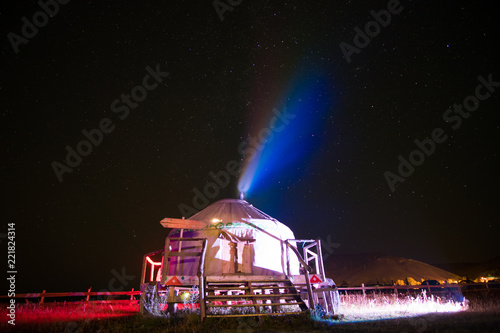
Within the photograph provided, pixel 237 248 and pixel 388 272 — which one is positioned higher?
pixel 388 272

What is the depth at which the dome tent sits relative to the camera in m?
11.4

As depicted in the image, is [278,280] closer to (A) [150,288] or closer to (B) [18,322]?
(A) [150,288]

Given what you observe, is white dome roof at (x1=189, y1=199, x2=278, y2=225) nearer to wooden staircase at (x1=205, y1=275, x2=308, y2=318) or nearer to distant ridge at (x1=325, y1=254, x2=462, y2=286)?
wooden staircase at (x1=205, y1=275, x2=308, y2=318)

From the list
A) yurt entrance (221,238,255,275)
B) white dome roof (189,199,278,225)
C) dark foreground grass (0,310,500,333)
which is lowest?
dark foreground grass (0,310,500,333)

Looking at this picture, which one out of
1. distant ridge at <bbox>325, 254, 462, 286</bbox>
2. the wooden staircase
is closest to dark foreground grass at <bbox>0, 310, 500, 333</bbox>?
the wooden staircase

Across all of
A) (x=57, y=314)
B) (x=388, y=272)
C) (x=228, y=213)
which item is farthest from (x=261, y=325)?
(x=388, y=272)

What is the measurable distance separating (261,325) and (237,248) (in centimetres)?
515

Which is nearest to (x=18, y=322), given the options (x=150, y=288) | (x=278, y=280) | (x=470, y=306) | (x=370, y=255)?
(x=150, y=288)

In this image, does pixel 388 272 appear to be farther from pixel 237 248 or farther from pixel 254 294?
pixel 254 294

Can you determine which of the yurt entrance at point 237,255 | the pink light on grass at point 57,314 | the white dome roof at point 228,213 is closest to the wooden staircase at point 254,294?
the yurt entrance at point 237,255

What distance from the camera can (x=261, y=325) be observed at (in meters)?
6.47

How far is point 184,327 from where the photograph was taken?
602cm

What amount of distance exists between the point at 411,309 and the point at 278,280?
423 cm

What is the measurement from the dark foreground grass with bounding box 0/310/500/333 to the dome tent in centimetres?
438
